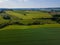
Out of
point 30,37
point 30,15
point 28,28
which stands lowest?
point 30,37

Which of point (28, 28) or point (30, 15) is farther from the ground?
point (30, 15)

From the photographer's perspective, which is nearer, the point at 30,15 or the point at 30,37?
the point at 30,37

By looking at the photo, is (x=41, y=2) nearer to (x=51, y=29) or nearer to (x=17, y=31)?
(x=51, y=29)

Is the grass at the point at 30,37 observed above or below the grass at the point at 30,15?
below

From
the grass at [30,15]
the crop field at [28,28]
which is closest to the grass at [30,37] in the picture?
the crop field at [28,28]

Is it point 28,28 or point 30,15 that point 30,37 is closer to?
point 28,28

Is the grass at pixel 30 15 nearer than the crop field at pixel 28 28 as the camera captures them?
No

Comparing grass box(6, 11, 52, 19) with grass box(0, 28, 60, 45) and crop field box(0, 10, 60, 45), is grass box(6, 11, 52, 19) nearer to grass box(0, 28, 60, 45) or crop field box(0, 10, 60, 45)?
crop field box(0, 10, 60, 45)

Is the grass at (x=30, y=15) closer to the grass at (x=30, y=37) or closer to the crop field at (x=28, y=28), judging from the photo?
the crop field at (x=28, y=28)

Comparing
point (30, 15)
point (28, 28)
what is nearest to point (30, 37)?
point (28, 28)
